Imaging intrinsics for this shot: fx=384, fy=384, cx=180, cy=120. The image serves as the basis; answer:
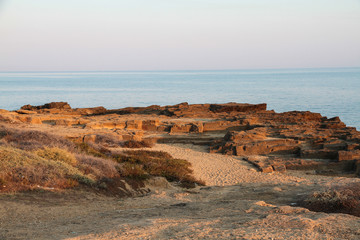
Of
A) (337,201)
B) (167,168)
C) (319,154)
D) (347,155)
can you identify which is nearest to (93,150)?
(167,168)

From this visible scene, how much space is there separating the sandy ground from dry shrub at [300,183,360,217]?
0.96 metres

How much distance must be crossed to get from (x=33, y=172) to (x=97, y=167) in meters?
2.46

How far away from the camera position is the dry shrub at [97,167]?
40.2 ft

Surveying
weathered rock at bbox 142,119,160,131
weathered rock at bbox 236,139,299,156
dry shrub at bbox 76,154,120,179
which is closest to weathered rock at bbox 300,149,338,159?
→ weathered rock at bbox 236,139,299,156

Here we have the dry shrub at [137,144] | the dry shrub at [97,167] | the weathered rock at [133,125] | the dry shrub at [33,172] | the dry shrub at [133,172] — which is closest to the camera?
the dry shrub at [33,172]

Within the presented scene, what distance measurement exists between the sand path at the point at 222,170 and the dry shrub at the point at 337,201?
5.48 metres

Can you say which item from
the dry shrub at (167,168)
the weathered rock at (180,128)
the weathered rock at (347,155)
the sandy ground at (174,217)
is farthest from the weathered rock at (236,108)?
the sandy ground at (174,217)

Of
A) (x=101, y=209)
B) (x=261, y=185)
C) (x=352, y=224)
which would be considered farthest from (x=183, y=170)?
(x=352, y=224)

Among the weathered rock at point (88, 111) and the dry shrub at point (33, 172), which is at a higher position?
the dry shrub at point (33, 172)

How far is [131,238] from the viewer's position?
20.8ft

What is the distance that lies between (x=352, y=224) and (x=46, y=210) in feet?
21.7

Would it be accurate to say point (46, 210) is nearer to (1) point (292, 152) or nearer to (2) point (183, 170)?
(2) point (183, 170)

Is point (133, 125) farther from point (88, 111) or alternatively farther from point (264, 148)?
point (88, 111)

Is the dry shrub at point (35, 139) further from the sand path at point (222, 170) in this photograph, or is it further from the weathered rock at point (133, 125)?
the weathered rock at point (133, 125)
